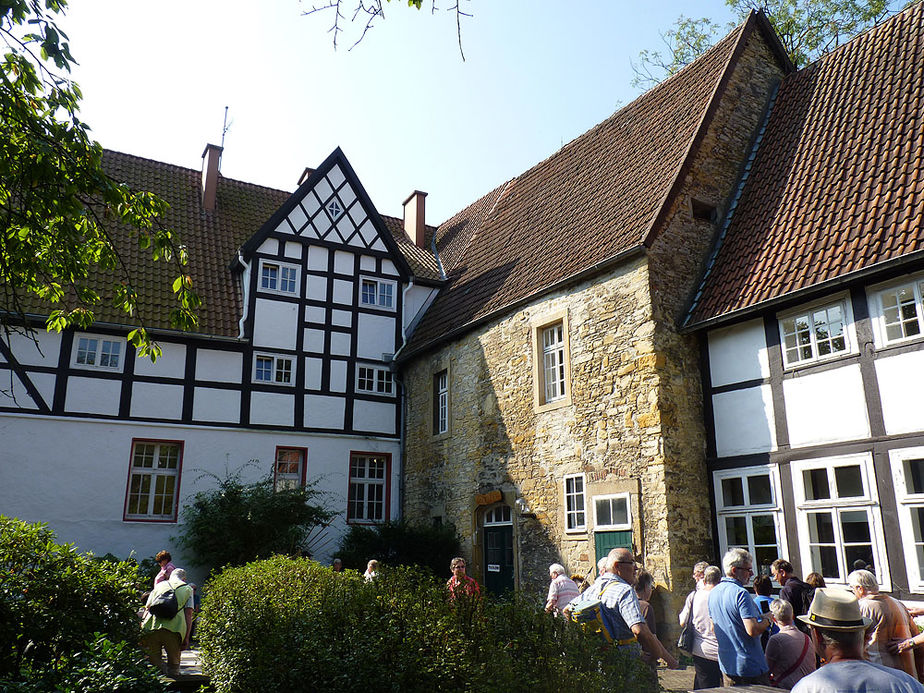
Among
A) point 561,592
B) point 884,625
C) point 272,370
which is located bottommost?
point 884,625

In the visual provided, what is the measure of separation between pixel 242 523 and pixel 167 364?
389 cm

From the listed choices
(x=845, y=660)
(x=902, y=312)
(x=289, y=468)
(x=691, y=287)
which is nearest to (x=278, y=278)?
(x=289, y=468)

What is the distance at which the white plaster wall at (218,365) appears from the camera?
53.7ft

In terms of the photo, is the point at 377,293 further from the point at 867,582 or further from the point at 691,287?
the point at 867,582

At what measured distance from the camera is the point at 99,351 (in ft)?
51.1

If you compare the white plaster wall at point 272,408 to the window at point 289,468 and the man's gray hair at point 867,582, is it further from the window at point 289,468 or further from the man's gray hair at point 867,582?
the man's gray hair at point 867,582

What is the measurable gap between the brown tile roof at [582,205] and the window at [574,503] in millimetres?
3347

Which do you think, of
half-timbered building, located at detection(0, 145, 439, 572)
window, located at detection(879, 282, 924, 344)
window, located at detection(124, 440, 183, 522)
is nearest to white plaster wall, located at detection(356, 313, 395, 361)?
half-timbered building, located at detection(0, 145, 439, 572)

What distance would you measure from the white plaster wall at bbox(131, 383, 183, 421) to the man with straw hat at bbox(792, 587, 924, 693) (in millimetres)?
14743

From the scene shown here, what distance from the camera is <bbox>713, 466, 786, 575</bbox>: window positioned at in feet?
32.8

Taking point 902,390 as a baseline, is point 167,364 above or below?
above

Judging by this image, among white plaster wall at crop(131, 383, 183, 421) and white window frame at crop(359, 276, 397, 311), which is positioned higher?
white window frame at crop(359, 276, 397, 311)

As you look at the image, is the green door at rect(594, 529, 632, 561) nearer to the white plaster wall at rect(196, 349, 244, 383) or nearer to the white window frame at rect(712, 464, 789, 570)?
the white window frame at rect(712, 464, 789, 570)

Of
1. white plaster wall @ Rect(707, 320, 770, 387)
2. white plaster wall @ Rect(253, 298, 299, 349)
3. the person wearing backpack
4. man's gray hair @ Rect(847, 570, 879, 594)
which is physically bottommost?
the person wearing backpack
